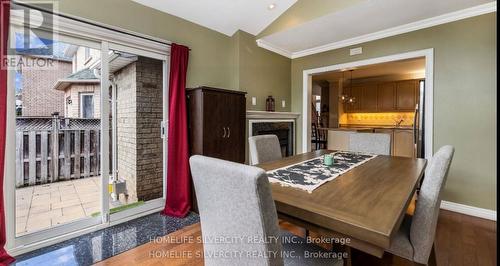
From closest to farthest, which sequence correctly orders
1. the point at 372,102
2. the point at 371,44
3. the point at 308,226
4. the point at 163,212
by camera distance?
the point at 308,226 → the point at 163,212 → the point at 371,44 → the point at 372,102

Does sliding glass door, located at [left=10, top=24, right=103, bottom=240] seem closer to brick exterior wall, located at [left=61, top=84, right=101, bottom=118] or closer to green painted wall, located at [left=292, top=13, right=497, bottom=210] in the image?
brick exterior wall, located at [left=61, top=84, right=101, bottom=118]

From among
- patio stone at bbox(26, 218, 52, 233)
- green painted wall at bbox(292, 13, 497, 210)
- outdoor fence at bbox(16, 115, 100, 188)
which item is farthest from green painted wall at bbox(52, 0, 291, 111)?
green painted wall at bbox(292, 13, 497, 210)

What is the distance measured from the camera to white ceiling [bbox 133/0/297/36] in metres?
2.78

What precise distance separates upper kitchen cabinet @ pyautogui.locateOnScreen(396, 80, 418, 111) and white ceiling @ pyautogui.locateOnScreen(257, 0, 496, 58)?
12.4 feet

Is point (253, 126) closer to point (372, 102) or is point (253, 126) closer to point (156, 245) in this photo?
point (156, 245)

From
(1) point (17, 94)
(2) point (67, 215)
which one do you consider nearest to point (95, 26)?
(1) point (17, 94)

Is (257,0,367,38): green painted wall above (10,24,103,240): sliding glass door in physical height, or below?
above

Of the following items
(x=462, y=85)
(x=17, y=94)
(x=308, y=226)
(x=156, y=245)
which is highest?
(x=462, y=85)

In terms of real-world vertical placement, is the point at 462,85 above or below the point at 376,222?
above

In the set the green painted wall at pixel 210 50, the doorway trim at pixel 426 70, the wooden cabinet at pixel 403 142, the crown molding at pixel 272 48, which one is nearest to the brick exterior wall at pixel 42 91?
the green painted wall at pixel 210 50

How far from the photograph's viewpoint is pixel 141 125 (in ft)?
10.1

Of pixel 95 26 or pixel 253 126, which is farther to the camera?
pixel 253 126

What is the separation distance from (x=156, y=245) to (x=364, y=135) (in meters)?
2.64

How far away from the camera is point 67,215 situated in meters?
2.50
